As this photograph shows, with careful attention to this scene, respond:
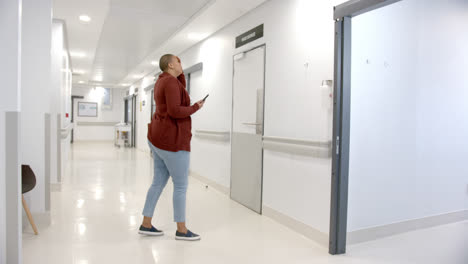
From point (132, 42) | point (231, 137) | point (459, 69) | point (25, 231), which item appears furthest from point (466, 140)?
point (132, 42)

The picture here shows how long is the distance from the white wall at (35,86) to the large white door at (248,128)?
8.02 ft

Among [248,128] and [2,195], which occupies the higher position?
[248,128]

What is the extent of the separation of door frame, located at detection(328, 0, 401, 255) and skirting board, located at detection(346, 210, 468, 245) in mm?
351

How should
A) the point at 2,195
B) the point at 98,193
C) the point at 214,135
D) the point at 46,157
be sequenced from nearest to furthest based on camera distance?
the point at 2,195, the point at 46,157, the point at 98,193, the point at 214,135

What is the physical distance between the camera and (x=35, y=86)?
3.62 meters

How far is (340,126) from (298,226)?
128cm

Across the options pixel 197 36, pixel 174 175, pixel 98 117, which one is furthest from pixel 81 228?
pixel 98 117

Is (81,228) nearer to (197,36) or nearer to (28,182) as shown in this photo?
(28,182)

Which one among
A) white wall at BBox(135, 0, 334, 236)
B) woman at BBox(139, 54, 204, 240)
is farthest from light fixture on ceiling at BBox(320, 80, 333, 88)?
woman at BBox(139, 54, 204, 240)

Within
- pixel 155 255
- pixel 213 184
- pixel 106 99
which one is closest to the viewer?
pixel 155 255

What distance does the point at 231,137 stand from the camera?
522 centimetres

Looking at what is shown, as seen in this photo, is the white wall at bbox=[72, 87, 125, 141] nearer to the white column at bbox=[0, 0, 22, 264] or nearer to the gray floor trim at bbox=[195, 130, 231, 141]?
the gray floor trim at bbox=[195, 130, 231, 141]

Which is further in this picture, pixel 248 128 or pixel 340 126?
pixel 248 128

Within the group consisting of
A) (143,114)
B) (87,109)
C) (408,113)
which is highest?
(87,109)
